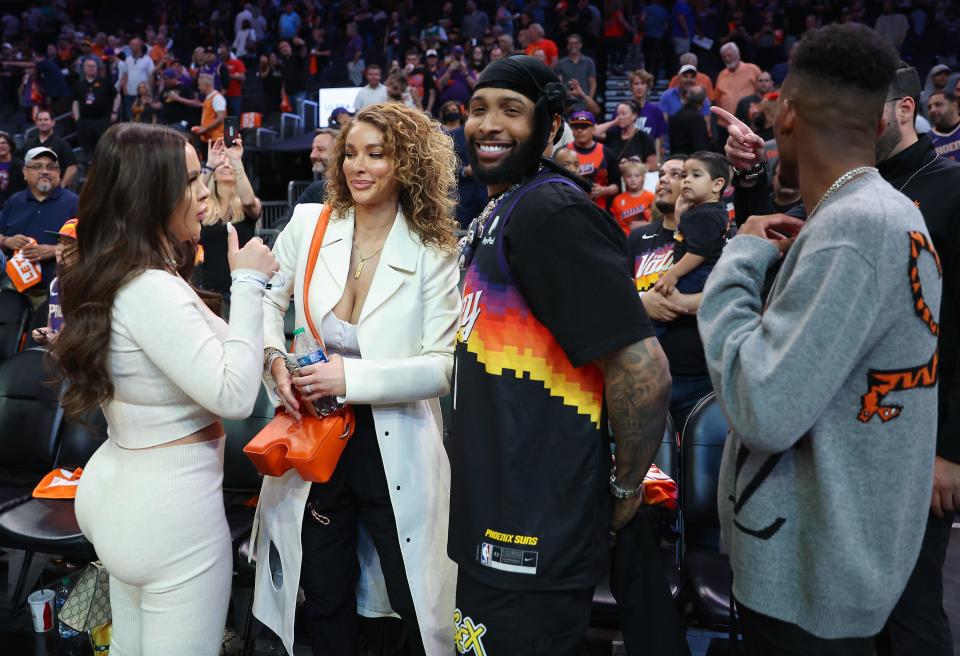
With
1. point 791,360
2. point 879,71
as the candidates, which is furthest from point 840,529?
point 879,71

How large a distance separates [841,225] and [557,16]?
1422 cm

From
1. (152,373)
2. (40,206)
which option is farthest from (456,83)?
(152,373)

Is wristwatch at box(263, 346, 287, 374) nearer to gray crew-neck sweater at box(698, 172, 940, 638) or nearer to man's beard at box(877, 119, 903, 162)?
gray crew-neck sweater at box(698, 172, 940, 638)

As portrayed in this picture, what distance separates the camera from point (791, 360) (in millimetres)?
1350

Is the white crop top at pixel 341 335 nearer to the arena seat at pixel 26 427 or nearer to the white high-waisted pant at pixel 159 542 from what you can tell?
the white high-waisted pant at pixel 159 542

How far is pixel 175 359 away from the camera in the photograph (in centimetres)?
189

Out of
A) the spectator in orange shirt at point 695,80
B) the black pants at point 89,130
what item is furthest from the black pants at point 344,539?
the black pants at point 89,130

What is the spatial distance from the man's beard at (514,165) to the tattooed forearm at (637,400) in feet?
1.65

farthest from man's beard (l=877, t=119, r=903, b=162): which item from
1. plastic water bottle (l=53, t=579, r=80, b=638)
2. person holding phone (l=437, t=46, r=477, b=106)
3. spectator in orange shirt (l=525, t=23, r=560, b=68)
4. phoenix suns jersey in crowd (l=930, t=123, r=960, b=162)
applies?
spectator in orange shirt (l=525, t=23, r=560, b=68)

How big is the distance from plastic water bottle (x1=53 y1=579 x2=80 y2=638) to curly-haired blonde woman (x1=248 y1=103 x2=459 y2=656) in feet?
2.94

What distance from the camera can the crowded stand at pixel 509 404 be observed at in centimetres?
141

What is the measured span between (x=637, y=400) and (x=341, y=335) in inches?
41.5

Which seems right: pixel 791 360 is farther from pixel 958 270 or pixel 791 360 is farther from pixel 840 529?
pixel 958 270

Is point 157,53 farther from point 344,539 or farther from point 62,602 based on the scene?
point 344,539
